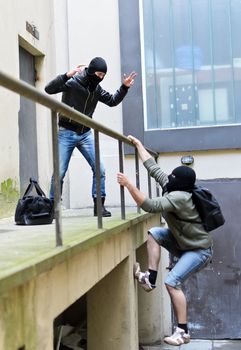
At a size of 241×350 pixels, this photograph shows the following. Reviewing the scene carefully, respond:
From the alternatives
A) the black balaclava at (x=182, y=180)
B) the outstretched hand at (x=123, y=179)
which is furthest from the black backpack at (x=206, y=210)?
the outstretched hand at (x=123, y=179)

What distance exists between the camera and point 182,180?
16.6 feet

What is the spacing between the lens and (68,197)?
8742 mm

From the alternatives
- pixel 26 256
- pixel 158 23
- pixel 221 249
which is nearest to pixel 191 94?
pixel 158 23

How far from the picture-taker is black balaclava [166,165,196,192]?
505 cm

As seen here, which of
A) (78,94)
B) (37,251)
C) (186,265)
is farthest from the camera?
(78,94)

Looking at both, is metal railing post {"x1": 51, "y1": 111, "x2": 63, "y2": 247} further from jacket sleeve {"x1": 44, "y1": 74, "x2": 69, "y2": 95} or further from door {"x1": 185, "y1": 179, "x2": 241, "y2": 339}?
door {"x1": 185, "y1": 179, "x2": 241, "y2": 339}

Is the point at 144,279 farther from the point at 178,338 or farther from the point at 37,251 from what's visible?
the point at 37,251

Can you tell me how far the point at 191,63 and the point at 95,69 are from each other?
11.6 ft

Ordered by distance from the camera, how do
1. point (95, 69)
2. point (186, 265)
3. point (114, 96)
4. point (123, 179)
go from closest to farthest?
1. point (123, 179)
2. point (186, 265)
3. point (95, 69)
4. point (114, 96)

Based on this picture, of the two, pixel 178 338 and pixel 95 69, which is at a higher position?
pixel 95 69

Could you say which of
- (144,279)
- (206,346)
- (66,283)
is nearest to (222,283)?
(206,346)

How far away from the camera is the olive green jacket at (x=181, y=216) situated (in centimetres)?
495

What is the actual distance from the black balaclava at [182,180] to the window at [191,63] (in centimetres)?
354

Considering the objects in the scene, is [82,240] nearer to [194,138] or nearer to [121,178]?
[121,178]
